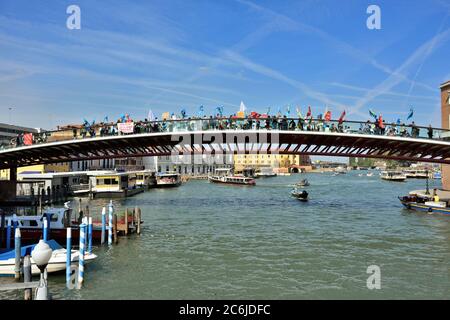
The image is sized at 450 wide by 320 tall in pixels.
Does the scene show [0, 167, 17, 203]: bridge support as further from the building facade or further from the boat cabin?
the building facade

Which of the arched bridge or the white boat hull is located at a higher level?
the arched bridge

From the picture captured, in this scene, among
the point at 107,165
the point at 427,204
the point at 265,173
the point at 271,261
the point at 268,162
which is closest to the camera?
the point at 271,261

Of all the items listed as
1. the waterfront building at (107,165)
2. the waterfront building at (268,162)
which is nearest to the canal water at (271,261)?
the waterfront building at (107,165)

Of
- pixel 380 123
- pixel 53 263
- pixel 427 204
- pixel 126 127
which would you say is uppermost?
pixel 126 127

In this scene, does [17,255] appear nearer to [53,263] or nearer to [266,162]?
[53,263]

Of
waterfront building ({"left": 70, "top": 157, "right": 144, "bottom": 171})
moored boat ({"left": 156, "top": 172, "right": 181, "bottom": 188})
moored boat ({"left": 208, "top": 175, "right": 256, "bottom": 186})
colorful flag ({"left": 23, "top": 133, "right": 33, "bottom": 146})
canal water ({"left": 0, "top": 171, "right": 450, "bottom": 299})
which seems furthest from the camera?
moored boat ({"left": 208, "top": 175, "right": 256, "bottom": 186})

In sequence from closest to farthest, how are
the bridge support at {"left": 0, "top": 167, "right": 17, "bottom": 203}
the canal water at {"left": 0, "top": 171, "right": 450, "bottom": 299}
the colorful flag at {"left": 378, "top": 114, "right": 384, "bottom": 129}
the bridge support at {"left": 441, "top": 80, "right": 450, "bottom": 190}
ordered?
1. the canal water at {"left": 0, "top": 171, "right": 450, "bottom": 299}
2. the colorful flag at {"left": 378, "top": 114, "right": 384, "bottom": 129}
3. the bridge support at {"left": 0, "top": 167, "right": 17, "bottom": 203}
4. the bridge support at {"left": 441, "top": 80, "right": 450, "bottom": 190}

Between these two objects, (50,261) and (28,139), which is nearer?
(50,261)

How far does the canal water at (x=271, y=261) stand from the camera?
494 inches

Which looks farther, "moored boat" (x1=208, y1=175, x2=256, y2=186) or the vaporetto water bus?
"moored boat" (x1=208, y1=175, x2=256, y2=186)

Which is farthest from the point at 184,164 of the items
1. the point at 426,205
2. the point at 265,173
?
the point at 426,205

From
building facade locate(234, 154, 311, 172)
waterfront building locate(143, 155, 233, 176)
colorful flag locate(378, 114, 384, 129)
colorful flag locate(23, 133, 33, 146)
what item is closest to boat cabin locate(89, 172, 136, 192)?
colorful flag locate(23, 133, 33, 146)

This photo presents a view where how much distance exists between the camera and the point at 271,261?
53.2 feet

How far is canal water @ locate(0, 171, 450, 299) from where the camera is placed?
12555 mm
